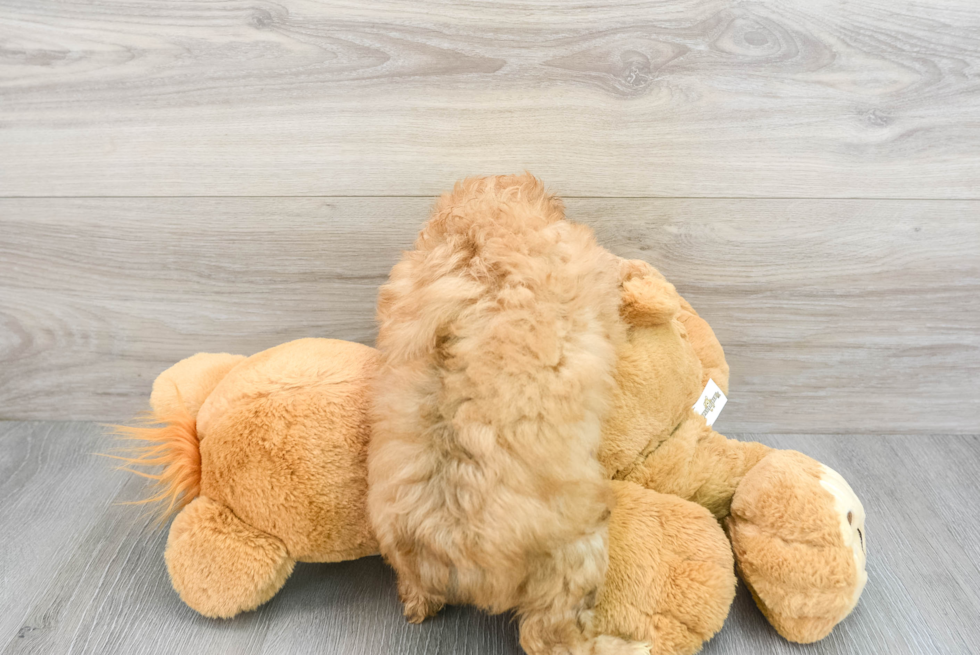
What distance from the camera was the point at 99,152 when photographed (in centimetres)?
84

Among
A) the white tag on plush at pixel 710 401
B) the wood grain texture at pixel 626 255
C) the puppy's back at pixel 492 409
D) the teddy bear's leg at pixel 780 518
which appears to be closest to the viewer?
the puppy's back at pixel 492 409

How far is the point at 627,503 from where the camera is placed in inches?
23.9

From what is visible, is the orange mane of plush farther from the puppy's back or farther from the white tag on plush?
the white tag on plush

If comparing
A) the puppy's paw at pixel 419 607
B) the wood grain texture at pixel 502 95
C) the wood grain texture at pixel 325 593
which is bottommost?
the wood grain texture at pixel 325 593

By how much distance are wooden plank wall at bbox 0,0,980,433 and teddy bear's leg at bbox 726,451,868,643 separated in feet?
1.00

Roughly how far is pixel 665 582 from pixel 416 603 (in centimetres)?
24

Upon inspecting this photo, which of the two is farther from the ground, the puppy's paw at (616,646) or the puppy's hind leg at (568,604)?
the puppy's hind leg at (568,604)

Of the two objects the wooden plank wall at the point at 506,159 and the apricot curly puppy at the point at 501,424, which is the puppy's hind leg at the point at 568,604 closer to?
the apricot curly puppy at the point at 501,424

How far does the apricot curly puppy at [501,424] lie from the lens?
1.61ft

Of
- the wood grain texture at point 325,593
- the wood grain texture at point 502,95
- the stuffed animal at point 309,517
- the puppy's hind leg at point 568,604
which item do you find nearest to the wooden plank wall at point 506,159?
the wood grain texture at point 502,95

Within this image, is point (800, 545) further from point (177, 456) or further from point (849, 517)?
point (177, 456)

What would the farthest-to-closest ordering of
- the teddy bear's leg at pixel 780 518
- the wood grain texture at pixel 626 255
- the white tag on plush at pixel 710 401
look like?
the wood grain texture at pixel 626 255
the white tag on plush at pixel 710 401
the teddy bear's leg at pixel 780 518

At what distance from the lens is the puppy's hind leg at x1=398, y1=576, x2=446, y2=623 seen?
609 mm

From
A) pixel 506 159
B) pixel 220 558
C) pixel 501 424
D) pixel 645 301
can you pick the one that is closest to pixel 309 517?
pixel 220 558
